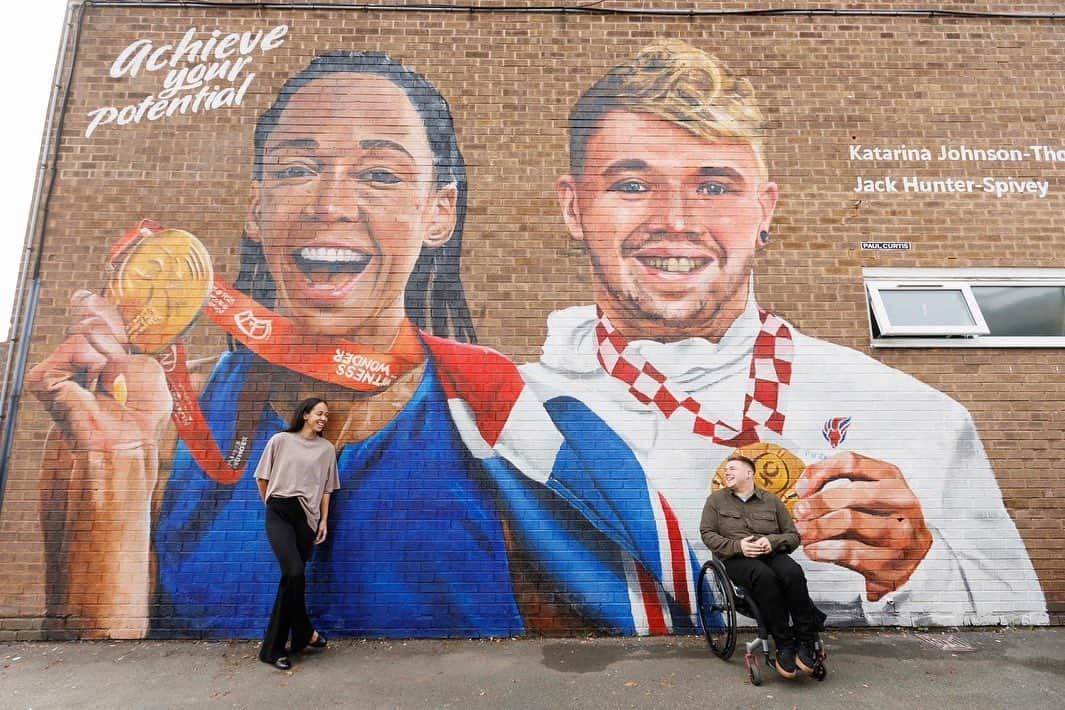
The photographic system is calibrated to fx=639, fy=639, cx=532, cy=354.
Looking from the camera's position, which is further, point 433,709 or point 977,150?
point 977,150

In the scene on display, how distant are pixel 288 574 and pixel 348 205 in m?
2.95

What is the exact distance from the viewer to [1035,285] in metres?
5.46

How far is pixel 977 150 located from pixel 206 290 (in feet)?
22.3

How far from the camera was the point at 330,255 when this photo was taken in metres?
5.33

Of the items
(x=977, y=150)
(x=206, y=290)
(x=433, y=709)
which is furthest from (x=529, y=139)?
(x=433, y=709)

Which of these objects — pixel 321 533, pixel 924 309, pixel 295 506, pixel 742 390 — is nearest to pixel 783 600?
pixel 742 390

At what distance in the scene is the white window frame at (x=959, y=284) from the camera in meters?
5.29

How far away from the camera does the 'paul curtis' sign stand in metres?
5.63

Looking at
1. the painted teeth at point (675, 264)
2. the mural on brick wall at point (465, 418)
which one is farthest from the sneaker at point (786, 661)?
the painted teeth at point (675, 264)

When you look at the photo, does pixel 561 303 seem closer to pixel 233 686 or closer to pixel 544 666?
pixel 544 666

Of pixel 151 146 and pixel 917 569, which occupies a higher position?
pixel 151 146

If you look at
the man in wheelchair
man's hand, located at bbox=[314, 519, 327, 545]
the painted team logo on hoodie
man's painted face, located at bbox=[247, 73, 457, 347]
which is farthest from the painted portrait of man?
man's hand, located at bbox=[314, 519, 327, 545]

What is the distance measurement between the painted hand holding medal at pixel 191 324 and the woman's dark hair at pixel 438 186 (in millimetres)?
191

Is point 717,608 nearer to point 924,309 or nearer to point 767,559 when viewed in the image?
point 767,559
